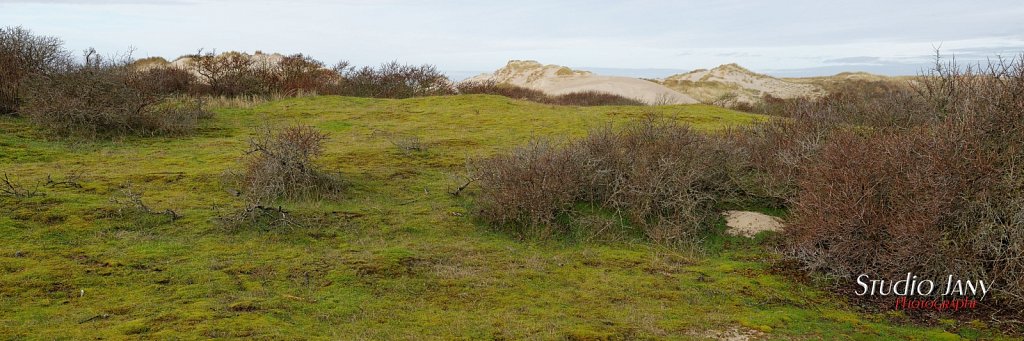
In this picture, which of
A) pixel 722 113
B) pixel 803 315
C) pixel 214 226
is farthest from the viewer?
pixel 722 113

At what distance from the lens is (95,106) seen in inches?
603

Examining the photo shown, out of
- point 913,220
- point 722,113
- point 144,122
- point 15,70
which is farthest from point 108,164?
point 722,113

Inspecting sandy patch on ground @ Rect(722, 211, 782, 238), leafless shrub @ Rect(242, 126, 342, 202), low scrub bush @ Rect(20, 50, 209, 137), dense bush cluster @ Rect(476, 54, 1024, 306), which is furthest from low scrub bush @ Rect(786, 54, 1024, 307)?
low scrub bush @ Rect(20, 50, 209, 137)

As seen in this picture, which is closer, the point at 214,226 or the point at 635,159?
the point at 214,226

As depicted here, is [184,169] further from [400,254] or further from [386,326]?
[386,326]

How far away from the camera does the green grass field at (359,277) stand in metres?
5.94

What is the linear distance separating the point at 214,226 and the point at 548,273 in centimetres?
416

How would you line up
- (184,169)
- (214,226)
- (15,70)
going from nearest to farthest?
(214,226), (184,169), (15,70)

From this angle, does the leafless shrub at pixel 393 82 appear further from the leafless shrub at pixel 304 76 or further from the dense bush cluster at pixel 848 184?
the dense bush cluster at pixel 848 184

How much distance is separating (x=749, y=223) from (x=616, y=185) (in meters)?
1.88

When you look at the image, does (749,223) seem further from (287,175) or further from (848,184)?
(287,175)

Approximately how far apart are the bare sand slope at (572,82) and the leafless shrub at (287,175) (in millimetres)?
27554

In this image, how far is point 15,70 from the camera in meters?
17.3

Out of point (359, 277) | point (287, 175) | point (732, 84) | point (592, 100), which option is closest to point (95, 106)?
point (287, 175)
